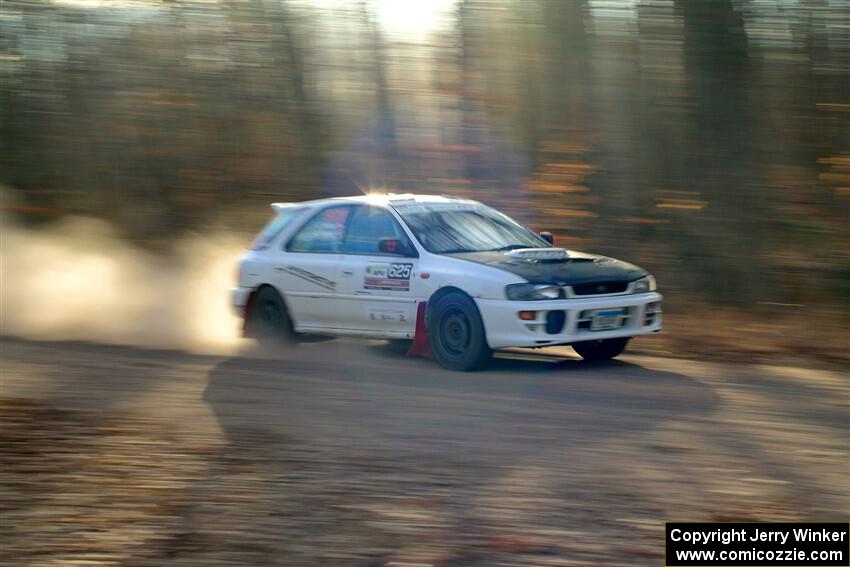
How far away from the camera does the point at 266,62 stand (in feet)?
66.8

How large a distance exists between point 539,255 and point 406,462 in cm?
368

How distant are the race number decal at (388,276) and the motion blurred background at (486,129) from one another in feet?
11.2

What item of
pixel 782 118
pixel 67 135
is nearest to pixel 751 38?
pixel 782 118

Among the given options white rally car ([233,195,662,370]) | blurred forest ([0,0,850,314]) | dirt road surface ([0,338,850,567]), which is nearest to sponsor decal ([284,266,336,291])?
white rally car ([233,195,662,370])

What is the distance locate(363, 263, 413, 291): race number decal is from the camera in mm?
9688

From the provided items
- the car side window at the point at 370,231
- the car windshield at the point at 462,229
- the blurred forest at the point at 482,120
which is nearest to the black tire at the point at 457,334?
the car windshield at the point at 462,229

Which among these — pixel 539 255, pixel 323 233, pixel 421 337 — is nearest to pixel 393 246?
pixel 421 337

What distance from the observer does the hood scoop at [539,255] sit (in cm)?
945

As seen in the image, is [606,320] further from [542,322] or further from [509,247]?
[509,247]

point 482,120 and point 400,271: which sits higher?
point 482,120

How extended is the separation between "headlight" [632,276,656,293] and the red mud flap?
1.84 metres

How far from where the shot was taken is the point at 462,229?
1009 centimetres

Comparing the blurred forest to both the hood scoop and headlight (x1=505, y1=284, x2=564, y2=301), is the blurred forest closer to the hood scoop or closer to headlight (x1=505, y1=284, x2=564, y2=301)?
the hood scoop

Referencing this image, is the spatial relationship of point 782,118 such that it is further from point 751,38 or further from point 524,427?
point 524,427
